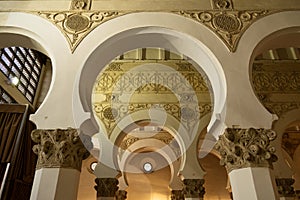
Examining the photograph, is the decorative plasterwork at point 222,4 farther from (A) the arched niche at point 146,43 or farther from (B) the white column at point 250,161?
(B) the white column at point 250,161

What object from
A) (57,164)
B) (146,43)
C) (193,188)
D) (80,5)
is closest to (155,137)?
(193,188)

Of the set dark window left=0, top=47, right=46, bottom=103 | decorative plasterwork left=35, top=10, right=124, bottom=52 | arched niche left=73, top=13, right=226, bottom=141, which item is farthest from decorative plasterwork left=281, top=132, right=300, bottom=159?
dark window left=0, top=47, right=46, bottom=103

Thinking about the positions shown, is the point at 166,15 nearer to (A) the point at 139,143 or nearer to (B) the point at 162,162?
(A) the point at 139,143

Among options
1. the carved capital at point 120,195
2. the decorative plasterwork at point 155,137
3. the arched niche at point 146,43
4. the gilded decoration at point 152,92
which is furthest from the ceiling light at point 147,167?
the arched niche at point 146,43

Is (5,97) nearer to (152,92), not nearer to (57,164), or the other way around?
(152,92)

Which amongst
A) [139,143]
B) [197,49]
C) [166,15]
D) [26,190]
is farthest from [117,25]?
[139,143]

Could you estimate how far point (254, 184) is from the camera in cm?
293

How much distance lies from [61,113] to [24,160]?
337 centimetres

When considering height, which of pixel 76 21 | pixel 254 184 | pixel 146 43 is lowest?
pixel 254 184

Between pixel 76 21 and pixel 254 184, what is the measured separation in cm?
313

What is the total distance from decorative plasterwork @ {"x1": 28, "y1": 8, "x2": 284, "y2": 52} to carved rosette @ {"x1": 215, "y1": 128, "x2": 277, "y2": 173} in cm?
123

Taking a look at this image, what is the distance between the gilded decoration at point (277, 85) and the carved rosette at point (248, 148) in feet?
11.7

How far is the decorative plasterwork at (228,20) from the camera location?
380 cm

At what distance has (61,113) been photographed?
3252 millimetres
